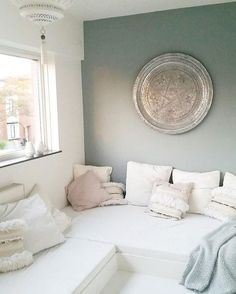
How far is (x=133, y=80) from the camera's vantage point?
3.59 metres

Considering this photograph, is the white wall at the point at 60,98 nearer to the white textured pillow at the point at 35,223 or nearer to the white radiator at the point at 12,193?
the white radiator at the point at 12,193

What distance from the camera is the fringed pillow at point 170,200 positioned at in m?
3.08

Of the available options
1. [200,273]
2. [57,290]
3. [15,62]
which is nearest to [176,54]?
[15,62]

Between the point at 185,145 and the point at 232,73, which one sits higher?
the point at 232,73

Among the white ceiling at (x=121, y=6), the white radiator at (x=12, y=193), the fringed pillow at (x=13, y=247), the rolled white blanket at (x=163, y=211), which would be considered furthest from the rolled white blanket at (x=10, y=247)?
the white ceiling at (x=121, y=6)

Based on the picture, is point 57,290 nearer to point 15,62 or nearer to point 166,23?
point 15,62

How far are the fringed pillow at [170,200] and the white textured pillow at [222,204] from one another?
0.24 metres

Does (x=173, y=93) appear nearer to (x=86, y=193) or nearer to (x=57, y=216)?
(x=86, y=193)

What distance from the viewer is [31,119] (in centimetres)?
338

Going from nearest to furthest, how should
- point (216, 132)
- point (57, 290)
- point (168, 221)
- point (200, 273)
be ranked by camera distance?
point (57, 290) < point (200, 273) < point (168, 221) < point (216, 132)

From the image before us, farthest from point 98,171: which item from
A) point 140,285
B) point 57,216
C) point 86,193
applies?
point 140,285

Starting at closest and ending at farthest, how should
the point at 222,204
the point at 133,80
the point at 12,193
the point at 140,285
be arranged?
the point at 140,285 → the point at 12,193 → the point at 222,204 → the point at 133,80

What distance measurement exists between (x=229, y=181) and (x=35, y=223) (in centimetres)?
189

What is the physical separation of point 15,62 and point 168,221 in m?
2.13
